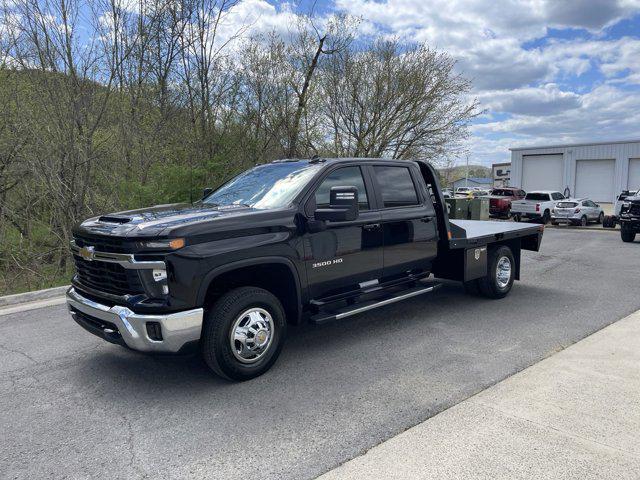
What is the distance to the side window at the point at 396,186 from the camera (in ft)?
17.9

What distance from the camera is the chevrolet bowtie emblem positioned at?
4046 mm

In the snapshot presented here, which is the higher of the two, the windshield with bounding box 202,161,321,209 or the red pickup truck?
the windshield with bounding box 202,161,321,209

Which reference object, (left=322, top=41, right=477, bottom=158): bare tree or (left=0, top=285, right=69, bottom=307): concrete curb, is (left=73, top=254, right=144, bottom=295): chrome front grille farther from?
(left=322, top=41, right=477, bottom=158): bare tree

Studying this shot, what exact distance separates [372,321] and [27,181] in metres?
8.48

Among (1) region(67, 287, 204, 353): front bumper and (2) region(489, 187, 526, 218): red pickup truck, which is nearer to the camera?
(1) region(67, 287, 204, 353): front bumper

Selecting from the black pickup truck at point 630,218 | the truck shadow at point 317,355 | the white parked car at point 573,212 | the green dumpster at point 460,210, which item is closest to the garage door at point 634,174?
the white parked car at point 573,212

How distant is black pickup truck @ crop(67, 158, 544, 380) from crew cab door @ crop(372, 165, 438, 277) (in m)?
0.02

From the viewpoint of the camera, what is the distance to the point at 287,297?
452 centimetres

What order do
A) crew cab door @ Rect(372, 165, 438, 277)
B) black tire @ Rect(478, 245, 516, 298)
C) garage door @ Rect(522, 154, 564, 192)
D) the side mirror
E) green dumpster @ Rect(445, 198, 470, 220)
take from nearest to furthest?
the side mirror < crew cab door @ Rect(372, 165, 438, 277) < black tire @ Rect(478, 245, 516, 298) < green dumpster @ Rect(445, 198, 470, 220) < garage door @ Rect(522, 154, 564, 192)

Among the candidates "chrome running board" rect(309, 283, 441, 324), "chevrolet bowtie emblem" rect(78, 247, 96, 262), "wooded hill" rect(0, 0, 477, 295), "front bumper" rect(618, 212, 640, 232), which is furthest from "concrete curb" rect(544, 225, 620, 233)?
"chevrolet bowtie emblem" rect(78, 247, 96, 262)

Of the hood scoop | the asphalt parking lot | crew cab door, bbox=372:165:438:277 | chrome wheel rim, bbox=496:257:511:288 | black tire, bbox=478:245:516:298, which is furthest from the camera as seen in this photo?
chrome wheel rim, bbox=496:257:511:288

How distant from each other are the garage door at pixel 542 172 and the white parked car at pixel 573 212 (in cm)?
1658

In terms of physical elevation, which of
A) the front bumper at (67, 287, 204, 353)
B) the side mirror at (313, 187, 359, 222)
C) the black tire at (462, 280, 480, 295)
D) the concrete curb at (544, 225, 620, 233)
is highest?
the side mirror at (313, 187, 359, 222)

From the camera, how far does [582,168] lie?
37.4 m
